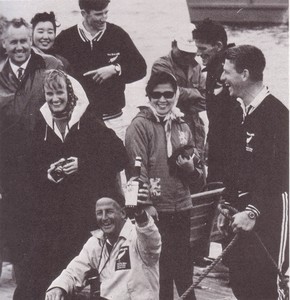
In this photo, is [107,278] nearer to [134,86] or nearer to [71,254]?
[71,254]

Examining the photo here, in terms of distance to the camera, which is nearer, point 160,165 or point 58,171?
point 160,165

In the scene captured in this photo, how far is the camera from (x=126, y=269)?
4512mm

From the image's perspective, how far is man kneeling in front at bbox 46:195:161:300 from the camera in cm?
446

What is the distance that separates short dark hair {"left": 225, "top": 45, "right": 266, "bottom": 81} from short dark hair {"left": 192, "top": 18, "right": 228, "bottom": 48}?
142mm

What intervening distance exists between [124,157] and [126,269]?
0.64m

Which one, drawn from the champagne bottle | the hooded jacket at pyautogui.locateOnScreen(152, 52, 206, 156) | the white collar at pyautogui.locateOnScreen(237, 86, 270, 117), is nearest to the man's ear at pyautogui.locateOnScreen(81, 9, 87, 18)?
the hooded jacket at pyautogui.locateOnScreen(152, 52, 206, 156)

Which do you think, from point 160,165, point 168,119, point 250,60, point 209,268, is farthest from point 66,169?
point 250,60

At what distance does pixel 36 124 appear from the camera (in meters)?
4.87

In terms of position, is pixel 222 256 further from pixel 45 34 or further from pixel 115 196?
pixel 45 34

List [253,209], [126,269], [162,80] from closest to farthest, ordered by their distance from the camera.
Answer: [253,209]
[126,269]
[162,80]

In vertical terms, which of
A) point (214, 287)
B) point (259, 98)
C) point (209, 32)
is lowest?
point (214, 287)

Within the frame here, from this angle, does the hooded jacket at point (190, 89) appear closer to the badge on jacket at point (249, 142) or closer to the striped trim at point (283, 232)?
the badge on jacket at point (249, 142)

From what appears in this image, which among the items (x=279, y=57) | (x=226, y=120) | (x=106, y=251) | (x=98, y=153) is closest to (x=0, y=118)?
(x=98, y=153)

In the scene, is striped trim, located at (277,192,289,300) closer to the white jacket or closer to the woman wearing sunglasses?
the woman wearing sunglasses
